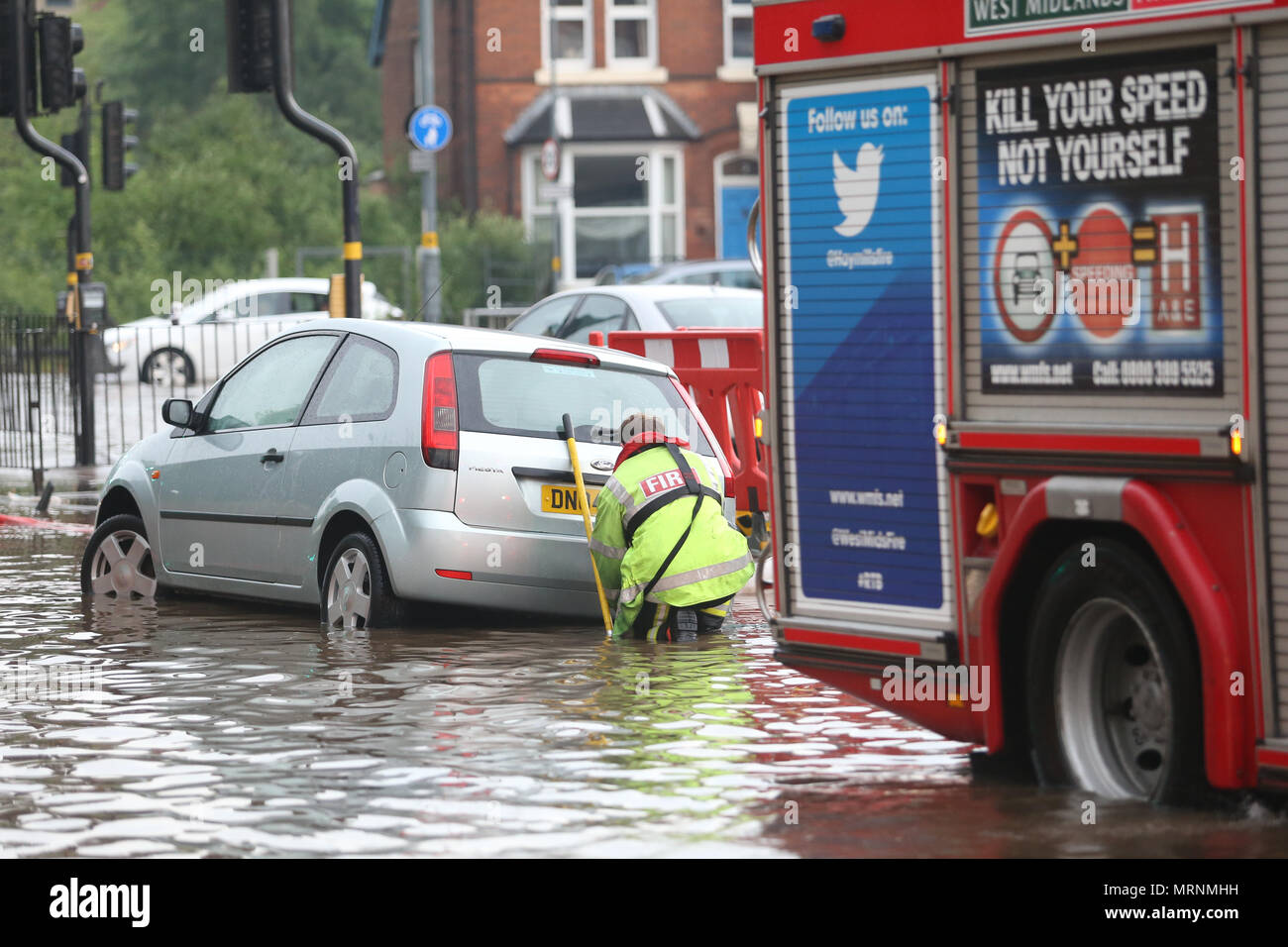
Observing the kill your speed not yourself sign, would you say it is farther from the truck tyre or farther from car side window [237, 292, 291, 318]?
car side window [237, 292, 291, 318]

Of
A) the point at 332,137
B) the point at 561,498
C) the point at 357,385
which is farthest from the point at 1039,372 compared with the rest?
the point at 332,137

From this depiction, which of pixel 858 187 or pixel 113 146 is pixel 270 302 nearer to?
pixel 113 146

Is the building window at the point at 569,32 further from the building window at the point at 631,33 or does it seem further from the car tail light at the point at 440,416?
the car tail light at the point at 440,416

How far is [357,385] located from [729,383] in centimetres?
374

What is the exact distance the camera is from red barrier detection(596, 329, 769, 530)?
46.3ft

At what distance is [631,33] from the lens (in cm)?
4362

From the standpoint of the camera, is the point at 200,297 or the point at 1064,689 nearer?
the point at 1064,689

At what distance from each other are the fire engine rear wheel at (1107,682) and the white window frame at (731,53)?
37220mm

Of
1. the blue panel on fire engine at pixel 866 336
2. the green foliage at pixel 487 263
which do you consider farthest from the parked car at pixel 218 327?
the blue panel on fire engine at pixel 866 336

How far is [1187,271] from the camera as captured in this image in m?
6.26

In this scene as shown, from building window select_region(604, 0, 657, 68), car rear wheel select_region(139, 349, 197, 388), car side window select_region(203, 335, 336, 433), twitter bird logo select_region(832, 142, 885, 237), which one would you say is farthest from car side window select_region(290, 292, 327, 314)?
twitter bird logo select_region(832, 142, 885, 237)
